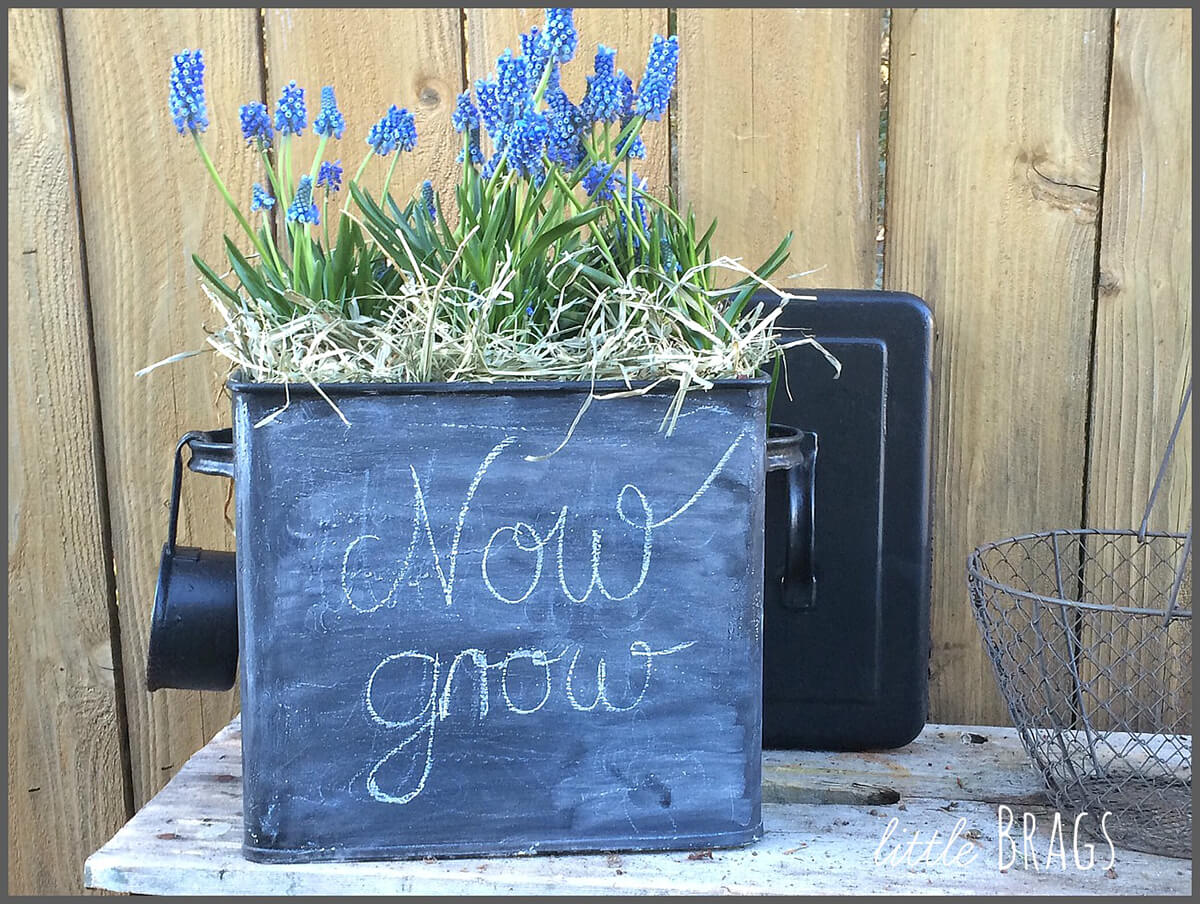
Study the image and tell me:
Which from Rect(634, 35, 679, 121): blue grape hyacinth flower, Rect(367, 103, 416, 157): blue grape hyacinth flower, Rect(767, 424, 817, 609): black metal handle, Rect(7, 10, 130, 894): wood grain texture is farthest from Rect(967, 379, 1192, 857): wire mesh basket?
Rect(7, 10, 130, 894): wood grain texture

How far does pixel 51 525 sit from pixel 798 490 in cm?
69

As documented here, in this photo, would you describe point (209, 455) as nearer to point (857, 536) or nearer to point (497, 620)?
point (497, 620)

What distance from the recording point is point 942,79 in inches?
36.1

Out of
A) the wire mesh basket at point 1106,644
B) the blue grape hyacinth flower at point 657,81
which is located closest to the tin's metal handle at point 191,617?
the blue grape hyacinth flower at point 657,81

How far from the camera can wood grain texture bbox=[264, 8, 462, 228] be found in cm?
94

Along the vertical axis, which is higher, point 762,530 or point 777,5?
point 777,5

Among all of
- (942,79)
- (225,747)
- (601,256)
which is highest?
(942,79)

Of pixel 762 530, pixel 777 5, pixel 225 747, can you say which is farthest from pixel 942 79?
pixel 225 747

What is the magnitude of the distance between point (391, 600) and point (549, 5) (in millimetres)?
531

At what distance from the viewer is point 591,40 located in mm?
934

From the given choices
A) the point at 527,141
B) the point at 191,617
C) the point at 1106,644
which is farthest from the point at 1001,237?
the point at 191,617

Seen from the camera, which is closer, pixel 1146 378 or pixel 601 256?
pixel 601 256

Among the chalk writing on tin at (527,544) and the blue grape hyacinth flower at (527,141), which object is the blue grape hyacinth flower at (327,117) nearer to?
the blue grape hyacinth flower at (527,141)

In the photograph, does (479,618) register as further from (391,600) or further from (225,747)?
(225,747)
